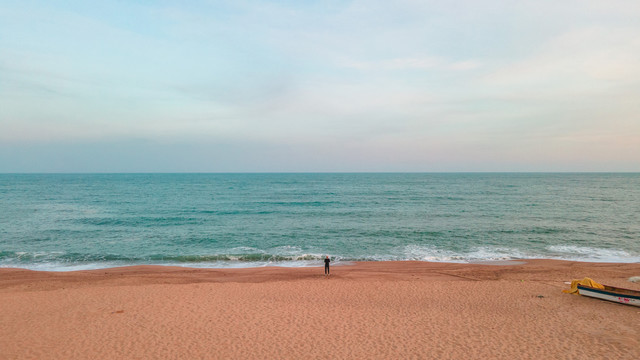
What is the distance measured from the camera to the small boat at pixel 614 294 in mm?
12797

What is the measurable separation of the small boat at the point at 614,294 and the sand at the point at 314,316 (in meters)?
0.28

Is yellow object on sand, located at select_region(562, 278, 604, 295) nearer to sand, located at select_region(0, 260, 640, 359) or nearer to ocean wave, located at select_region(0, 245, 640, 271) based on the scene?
sand, located at select_region(0, 260, 640, 359)

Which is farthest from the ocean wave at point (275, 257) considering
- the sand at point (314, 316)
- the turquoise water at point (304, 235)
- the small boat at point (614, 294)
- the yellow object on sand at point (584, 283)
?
the small boat at point (614, 294)

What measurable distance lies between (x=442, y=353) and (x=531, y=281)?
1033cm

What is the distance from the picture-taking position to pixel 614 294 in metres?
13.2

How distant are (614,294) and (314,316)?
40.8 ft

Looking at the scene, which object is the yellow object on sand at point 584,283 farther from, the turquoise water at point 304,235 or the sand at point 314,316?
the turquoise water at point 304,235

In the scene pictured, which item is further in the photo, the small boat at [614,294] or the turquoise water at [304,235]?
the turquoise water at [304,235]

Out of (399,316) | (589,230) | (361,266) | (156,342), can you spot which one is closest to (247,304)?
(156,342)

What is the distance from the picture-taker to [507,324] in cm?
1179

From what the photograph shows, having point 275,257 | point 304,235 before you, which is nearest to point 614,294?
point 275,257

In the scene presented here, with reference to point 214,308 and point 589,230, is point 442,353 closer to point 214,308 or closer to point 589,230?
point 214,308

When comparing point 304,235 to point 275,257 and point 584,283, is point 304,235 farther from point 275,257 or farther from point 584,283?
point 584,283

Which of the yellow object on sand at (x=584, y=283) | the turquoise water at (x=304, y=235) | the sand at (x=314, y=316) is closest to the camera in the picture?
the sand at (x=314, y=316)
